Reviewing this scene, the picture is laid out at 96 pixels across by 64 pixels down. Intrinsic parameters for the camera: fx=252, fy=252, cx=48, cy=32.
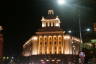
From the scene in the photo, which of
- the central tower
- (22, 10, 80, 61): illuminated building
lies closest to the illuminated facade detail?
(22, 10, 80, 61): illuminated building

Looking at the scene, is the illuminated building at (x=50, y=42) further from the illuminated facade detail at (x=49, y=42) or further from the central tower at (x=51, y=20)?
the central tower at (x=51, y=20)

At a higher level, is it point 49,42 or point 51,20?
point 51,20

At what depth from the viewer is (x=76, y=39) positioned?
374ft

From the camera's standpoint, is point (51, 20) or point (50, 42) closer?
point (50, 42)

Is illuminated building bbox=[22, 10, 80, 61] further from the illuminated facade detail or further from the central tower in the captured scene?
the central tower

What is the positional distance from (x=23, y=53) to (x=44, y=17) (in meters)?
24.0

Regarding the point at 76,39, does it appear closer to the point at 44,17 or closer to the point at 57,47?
the point at 57,47

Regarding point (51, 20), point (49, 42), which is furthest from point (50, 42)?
point (51, 20)

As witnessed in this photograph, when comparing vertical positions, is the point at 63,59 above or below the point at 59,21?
below

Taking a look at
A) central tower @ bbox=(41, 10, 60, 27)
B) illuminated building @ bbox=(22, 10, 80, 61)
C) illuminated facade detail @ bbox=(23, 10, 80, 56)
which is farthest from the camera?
central tower @ bbox=(41, 10, 60, 27)

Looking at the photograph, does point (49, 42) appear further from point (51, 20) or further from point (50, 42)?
point (51, 20)

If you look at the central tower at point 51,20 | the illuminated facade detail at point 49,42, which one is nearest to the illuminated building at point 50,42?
the illuminated facade detail at point 49,42

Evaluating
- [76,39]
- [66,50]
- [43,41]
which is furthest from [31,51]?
[76,39]

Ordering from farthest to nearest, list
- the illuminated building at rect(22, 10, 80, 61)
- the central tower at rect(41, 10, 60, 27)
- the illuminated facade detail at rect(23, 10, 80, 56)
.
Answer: the central tower at rect(41, 10, 60, 27) < the illuminated facade detail at rect(23, 10, 80, 56) < the illuminated building at rect(22, 10, 80, 61)
